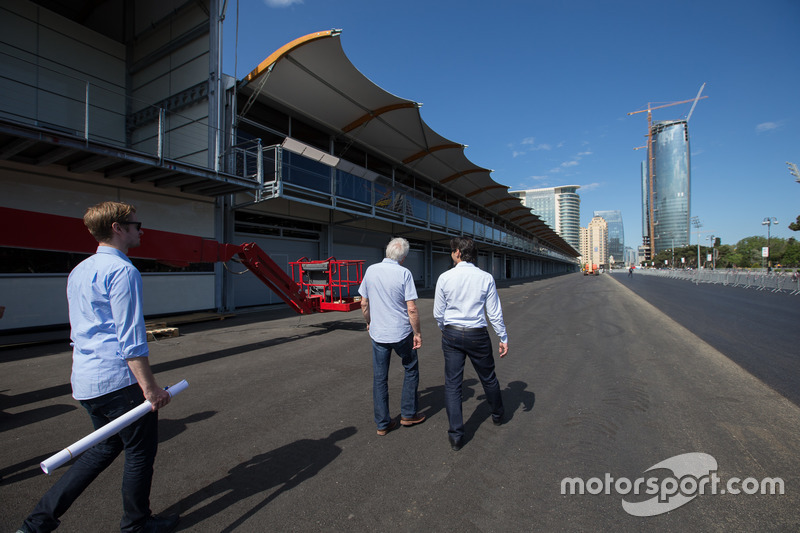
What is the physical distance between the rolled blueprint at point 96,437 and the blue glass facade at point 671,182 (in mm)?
156483

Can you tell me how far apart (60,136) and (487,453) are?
33.2 feet

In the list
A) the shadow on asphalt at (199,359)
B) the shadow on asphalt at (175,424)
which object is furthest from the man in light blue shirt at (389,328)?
the shadow on asphalt at (199,359)

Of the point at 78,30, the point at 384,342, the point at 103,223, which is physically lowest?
the point at 384,342

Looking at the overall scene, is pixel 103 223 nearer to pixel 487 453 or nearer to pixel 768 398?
pixel 487 453

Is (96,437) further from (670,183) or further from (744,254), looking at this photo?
(670,183)

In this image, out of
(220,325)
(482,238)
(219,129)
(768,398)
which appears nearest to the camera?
(768,398)

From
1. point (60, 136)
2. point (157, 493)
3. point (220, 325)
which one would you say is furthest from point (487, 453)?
point (60, 136)

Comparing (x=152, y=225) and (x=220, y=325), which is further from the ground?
(x=152, y=225)

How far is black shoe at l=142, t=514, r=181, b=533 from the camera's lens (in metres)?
2.02

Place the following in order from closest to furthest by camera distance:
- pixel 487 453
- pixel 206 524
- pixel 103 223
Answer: pixel 103 223 → pixel 206 524 → pixel 487 453

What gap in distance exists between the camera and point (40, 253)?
8.66 meters

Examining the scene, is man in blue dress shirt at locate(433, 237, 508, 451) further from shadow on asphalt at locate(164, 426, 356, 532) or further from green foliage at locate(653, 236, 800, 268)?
green foliage at locate(653, 236, 800, 268)

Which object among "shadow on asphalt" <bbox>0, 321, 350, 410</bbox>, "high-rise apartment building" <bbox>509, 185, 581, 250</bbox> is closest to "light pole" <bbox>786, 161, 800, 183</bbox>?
"shadow on asphalt" <bbox>0, 321, 350, 410</bbox>

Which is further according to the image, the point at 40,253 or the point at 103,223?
the point at 40,253
